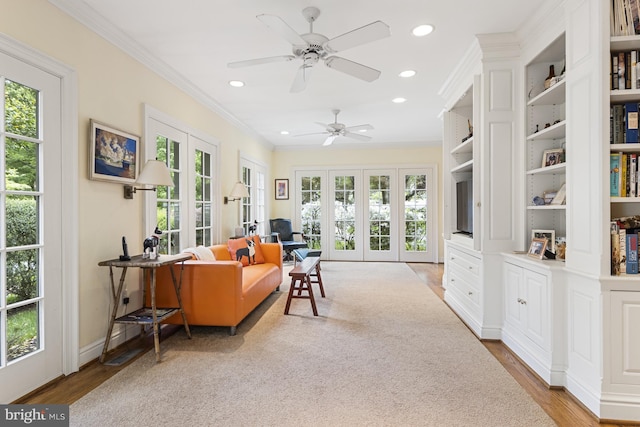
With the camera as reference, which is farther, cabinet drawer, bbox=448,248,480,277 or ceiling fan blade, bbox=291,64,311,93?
cabinet drawer, bbox=448,248,480,277

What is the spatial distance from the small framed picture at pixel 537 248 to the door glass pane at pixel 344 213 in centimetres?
497

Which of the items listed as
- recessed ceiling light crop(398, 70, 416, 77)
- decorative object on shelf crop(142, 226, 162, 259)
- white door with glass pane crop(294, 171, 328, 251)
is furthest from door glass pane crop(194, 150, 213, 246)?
white door with glass pane crop(294, 171, 328, 251)

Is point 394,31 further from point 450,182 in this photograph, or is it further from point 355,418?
point 355,418

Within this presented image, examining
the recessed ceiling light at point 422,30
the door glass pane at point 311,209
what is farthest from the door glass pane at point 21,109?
the door glass pane at point 311,209

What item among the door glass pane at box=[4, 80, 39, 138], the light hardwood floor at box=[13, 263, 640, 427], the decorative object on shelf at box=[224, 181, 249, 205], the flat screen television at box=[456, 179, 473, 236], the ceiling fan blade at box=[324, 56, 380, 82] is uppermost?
the ceiling fan blade at box=[324, 56, 380, 82]

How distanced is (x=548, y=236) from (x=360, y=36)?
6.95 ft

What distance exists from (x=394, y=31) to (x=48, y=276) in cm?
318

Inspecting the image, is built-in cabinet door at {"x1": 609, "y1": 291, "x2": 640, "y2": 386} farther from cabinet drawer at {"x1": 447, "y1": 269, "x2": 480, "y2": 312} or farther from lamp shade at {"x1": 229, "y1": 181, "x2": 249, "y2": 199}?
lamp shade at {"x1": 229, "y1": 181, "x2": 249, "y2": 199}

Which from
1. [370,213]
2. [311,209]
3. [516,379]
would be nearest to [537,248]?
[516,379]

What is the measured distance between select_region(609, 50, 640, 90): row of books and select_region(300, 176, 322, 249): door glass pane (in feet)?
19.4

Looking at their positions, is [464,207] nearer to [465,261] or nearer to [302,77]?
[465,261]

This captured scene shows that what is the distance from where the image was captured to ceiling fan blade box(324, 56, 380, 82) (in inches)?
101

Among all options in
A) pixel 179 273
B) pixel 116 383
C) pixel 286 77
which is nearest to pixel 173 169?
pixel 179 273

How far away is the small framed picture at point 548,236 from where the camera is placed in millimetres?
2518
